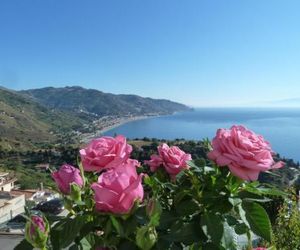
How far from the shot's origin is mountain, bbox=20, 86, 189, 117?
15788 cm

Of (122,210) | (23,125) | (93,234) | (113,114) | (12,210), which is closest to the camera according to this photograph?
(122,210)

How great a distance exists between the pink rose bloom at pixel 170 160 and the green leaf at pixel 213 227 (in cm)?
24

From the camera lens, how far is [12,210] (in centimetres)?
1836

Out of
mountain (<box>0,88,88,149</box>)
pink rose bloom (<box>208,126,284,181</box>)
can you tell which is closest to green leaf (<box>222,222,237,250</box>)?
→ pink rose bloom (<box>208,126,284,181</box>)

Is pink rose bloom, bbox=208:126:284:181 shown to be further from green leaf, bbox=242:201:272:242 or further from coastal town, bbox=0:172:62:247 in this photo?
coastal town, bbox=0:172:62:247

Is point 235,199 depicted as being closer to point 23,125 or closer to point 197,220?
point 197,220

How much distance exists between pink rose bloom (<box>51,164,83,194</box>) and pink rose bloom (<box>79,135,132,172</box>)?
0.09ft

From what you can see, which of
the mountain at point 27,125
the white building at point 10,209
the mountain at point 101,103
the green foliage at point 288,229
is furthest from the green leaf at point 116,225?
the mountain at point 101,103

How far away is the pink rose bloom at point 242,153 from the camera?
0.77m

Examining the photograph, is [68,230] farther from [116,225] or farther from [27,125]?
[27,125]

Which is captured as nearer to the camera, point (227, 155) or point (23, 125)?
point (227, 155)

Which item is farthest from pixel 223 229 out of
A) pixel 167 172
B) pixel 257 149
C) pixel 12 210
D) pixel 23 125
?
pixel 23 125

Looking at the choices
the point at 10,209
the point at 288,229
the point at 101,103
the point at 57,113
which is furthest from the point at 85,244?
the point at 101,103

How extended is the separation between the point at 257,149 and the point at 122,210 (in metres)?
0.30
